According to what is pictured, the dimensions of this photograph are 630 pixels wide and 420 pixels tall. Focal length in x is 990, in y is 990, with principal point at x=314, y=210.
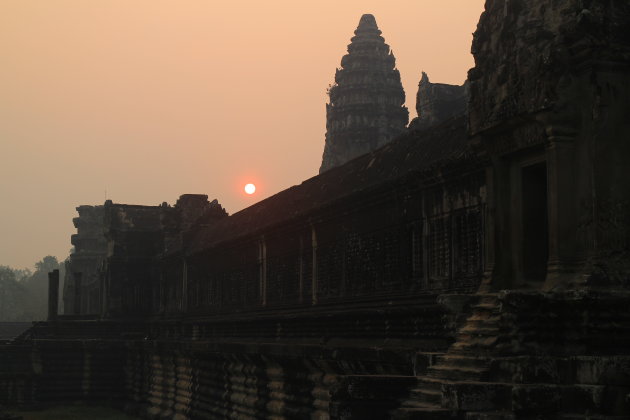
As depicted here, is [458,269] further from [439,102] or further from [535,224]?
[439,102]

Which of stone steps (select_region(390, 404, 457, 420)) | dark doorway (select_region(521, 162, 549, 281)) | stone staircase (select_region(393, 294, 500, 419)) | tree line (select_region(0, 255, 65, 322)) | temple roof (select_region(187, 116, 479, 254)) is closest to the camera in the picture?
stone steps (select_region(390, 404, 457, 420))

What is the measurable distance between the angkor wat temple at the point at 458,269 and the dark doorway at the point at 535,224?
0.05 feet

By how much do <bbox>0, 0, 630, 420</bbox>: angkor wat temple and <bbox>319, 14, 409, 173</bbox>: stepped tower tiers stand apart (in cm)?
3065

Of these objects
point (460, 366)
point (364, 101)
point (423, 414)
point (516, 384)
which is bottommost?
point (423, 414)

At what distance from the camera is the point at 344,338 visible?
1616 cm

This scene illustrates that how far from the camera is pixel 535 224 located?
10031 millimetres

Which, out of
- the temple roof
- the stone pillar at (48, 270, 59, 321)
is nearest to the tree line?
the stone pillar at (48, 270, 59, 321)

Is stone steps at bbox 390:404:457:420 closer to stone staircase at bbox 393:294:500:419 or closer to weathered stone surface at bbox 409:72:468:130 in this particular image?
stone staircase at bbox 393:294:500:419

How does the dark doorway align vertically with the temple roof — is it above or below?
below

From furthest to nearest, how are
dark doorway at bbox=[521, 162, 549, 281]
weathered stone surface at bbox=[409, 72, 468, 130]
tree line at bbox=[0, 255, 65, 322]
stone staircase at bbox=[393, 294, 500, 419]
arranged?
tree line at bbox=[0, 255, 65, 322] → weathered stone surface at bbox=[409, 72, 468, 130] → dark doorway at bbox=[521, 162, 549, 281] → stone staircase at bbox=[393, 294, 500, 419]

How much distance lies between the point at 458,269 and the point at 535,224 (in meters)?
4.56

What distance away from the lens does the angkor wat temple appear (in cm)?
831

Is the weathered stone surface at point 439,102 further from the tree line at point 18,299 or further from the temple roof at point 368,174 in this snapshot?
the tree line at point 18,299

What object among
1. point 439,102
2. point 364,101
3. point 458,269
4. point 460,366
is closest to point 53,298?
point 439,102
